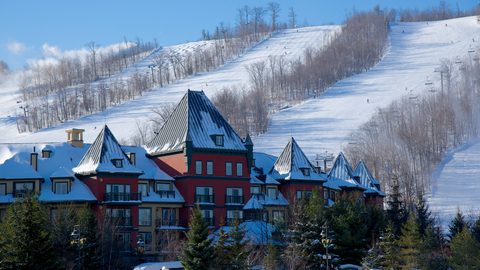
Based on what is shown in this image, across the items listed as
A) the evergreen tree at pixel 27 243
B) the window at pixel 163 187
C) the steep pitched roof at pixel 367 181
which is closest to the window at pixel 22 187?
the window at pixel 163 187

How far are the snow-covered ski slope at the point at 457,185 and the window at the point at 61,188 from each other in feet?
191

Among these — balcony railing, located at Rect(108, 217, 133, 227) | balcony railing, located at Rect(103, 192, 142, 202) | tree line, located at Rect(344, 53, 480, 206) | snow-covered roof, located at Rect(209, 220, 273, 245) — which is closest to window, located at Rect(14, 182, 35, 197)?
balcony railing, located at Rect(103, 192, 142, 202)

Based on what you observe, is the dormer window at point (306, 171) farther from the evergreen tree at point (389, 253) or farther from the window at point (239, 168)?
the evergreen tree at point (389, 253)

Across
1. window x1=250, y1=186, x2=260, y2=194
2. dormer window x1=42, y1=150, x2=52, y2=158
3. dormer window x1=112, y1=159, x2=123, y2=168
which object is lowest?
window x1=250, y1=186, x2=260, y2=194

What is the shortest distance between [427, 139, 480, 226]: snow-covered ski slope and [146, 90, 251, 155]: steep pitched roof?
41.0 meters

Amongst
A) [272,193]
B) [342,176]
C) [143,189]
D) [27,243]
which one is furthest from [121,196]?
[342,176]

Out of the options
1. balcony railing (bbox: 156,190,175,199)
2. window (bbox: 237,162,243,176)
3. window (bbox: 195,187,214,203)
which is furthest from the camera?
window (bbox: 237,162,243,176)

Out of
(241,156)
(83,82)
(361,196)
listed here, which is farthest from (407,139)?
(83,82)

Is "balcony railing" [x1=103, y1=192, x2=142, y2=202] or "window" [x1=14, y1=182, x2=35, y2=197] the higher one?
"window" [x1=14, y1=182, x2=35, y2=197]

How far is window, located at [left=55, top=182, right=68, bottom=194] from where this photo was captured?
55719mm

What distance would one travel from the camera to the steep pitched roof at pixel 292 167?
6938 centimetres

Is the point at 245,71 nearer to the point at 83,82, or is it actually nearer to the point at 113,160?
the point at 83,82

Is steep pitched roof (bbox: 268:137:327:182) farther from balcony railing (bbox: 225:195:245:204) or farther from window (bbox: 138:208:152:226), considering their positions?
window (bbox: 138:208:152:226)

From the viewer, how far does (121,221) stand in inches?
2218
